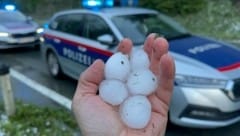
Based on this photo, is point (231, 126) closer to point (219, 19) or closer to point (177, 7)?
point (219, 19)

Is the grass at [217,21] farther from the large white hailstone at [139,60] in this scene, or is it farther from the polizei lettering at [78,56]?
the large white hailstone at [139,60]

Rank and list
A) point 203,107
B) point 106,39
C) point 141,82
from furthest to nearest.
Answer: point 106,39 < point 203,107 < point 141,82

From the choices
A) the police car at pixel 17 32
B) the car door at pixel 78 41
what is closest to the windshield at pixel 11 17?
the police car at pixel 17 32

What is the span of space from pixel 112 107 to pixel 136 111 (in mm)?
142

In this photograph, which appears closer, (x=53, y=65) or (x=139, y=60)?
(x=139, y=60)

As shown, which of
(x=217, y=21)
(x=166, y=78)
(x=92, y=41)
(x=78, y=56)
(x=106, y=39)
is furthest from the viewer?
(x=217, y=21)

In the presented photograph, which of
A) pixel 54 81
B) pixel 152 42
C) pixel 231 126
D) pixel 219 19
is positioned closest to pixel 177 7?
pixel 219 19

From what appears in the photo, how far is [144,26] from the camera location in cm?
579

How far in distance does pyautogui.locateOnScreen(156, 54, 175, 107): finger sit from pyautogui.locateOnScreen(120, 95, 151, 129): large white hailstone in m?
0.10

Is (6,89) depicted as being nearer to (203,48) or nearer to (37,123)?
(37,123)

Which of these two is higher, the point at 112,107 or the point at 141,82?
the point at 141,82

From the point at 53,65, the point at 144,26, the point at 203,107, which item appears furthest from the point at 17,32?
the point at 203,107

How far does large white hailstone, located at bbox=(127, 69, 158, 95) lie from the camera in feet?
5.43

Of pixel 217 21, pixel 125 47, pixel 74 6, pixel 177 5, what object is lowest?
pixel 74 6
